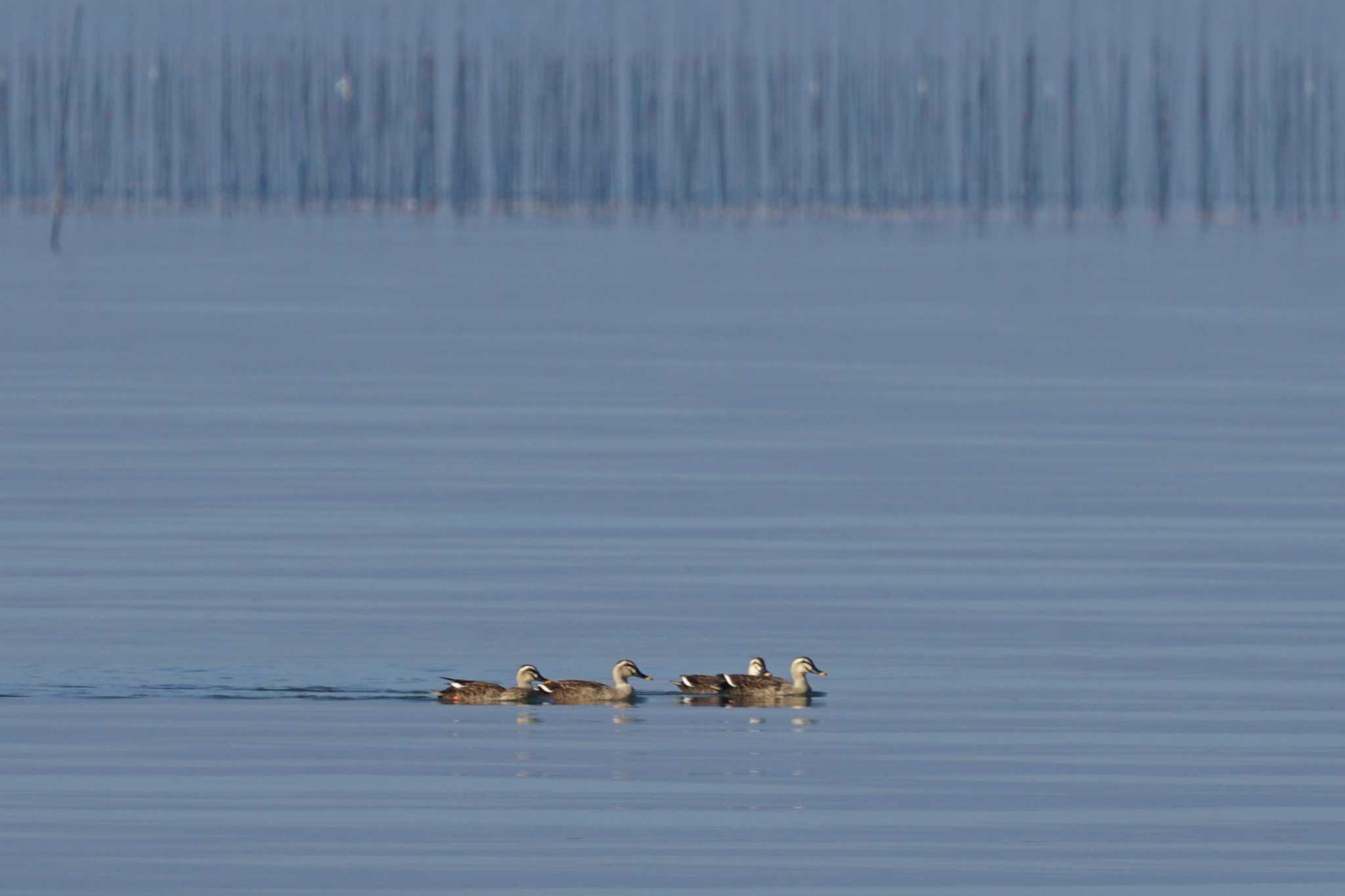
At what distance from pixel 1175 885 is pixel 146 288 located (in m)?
27.9

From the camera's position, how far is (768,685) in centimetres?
1047

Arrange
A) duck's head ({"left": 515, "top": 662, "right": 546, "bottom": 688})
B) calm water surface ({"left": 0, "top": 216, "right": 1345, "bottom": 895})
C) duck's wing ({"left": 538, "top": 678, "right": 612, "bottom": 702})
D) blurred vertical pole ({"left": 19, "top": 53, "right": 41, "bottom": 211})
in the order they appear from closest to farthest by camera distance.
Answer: calm water surface ({"left": 0, "top": 216, "right": 1345, "bottom": 895}), duck's wing ({"left": 538, "top": 678, "right": 612, "bottom": 702}), duck's head ({"left": 515, "top": 662, "right": 546, "bottom": 688}), blurred vertical pole ({"left": 19, "top": 53, "right": 41, "bottom": 211})

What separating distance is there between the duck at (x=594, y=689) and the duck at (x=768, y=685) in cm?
31

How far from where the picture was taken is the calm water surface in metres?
8.45

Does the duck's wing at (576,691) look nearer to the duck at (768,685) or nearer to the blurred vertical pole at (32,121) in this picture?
the duck at (768,685)

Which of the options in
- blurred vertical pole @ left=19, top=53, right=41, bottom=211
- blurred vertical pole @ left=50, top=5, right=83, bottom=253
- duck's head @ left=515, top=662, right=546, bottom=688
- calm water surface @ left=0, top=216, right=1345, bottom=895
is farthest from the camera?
blurred vertical pole @ left=19, top=53, right=41, bottom=211

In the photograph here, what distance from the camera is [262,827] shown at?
27.9 feet

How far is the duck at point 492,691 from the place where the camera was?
1035 centimetres

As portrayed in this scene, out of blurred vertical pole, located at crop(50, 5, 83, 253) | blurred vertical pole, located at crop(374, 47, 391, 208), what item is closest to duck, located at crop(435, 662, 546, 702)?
blurred vertical pole, located at crop(50, 5, 83, 253)

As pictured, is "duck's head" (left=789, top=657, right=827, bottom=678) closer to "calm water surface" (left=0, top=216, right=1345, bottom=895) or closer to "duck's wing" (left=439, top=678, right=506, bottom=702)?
"calm water surface" (left=0, top=216, right=1345, bottom=895)

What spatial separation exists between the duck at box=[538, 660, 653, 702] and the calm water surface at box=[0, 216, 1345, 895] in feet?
0.24

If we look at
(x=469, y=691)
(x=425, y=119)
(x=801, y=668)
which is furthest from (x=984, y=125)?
(x=469, y=691)

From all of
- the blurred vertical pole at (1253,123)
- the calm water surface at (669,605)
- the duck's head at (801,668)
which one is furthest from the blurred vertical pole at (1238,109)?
the duck's head at (801,668)

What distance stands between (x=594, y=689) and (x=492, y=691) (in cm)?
32
